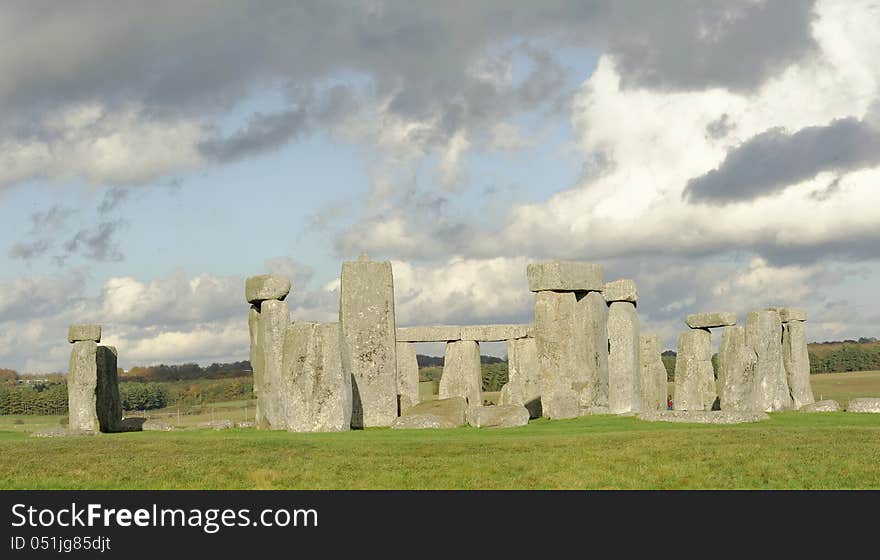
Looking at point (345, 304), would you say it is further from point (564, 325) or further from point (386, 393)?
point (564, 325)

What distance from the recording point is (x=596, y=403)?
1064 inches

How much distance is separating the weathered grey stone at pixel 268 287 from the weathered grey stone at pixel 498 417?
17.7 feet

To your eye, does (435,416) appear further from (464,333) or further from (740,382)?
(464,333)

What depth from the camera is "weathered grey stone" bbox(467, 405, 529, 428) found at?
23.0 meters

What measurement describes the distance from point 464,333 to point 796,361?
35.5 ft

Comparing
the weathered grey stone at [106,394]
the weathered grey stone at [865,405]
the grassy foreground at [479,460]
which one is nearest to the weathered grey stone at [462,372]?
the weathered grey stone at [106,394]

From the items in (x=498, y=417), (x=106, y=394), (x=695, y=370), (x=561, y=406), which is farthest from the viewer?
(x=695, y=370)

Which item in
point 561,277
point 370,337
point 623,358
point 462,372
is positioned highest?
point 561,277

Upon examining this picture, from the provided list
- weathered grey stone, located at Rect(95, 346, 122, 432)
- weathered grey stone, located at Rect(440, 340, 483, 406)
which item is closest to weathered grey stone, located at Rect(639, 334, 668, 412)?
weathered grey stone, located at Rect(440, 340, 483, 406)

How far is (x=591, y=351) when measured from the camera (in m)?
27.0

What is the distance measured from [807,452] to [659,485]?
319 centimetres

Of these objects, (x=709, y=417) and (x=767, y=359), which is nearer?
(x=709, y=417)

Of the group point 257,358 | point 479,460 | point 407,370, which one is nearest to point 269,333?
point 257,358

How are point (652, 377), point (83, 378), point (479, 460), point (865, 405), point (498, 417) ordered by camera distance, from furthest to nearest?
point (652, 377), point (83, 378), point (865, 405), point (498, 417), point (479, 460)
